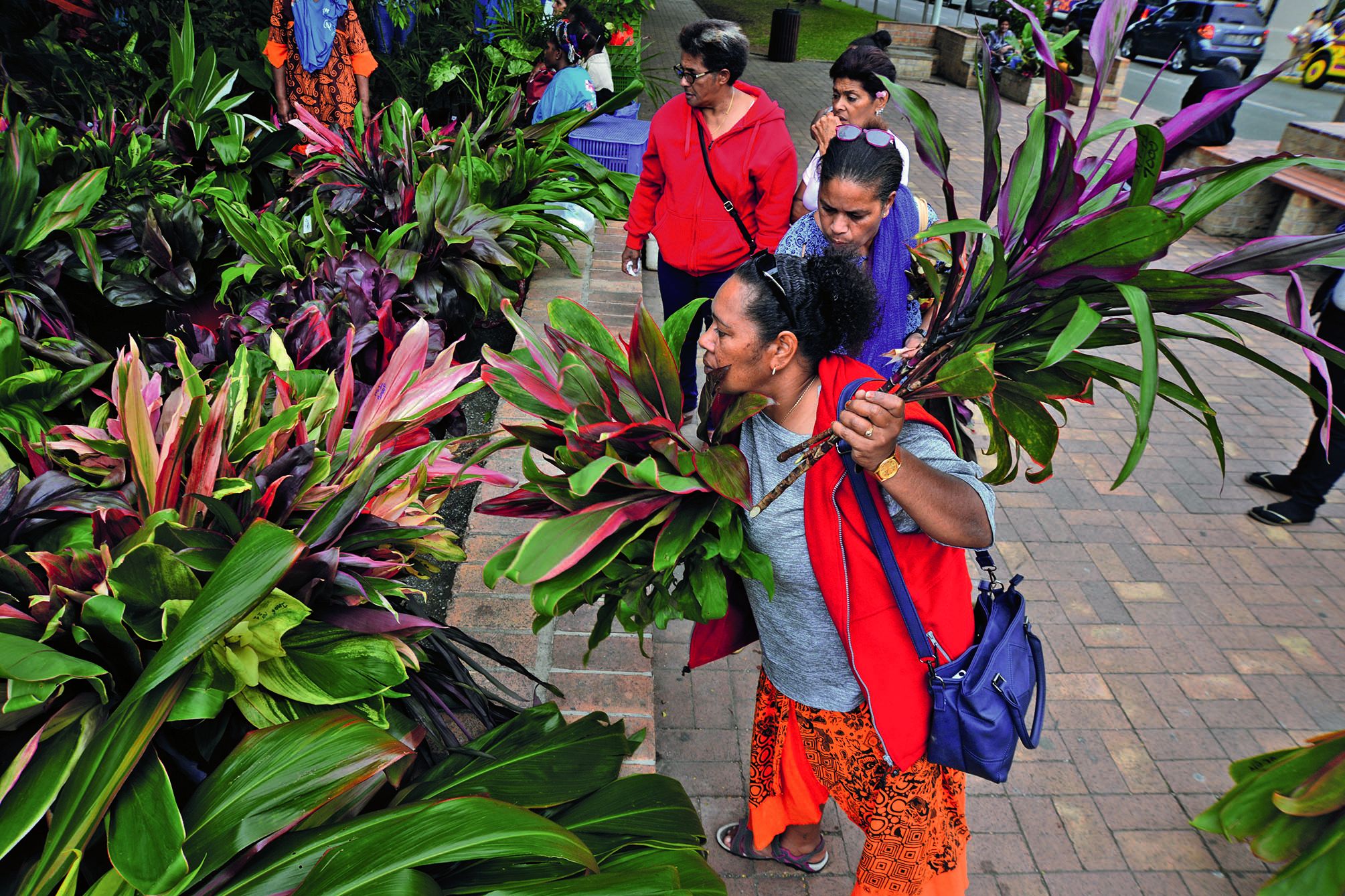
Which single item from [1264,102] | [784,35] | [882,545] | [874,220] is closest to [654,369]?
[882,545]

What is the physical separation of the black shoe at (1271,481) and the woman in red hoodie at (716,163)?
9.59 ft

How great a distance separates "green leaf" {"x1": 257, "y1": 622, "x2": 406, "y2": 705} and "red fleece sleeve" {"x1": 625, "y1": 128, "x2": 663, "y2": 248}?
109 inches

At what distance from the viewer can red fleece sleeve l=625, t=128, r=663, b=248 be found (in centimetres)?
391

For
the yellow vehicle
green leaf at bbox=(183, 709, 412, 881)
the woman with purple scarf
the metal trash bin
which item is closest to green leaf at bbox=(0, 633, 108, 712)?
green leaf at bbox=(183, 709, 412, 881)

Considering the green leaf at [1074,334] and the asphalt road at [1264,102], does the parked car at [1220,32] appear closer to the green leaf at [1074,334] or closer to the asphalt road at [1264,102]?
the asphalt road at [1264,102]

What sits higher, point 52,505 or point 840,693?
point 52,505

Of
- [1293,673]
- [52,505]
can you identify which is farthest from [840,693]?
[1293,673]

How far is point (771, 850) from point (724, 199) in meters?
2.56

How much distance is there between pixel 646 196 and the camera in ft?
13.2

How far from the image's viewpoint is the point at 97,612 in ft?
4.88

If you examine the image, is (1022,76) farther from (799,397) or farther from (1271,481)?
(799,397)

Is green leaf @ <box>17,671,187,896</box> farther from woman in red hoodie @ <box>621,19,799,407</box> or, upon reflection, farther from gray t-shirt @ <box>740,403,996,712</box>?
woman in red hoodie @ <box>621,19,799,407</box>

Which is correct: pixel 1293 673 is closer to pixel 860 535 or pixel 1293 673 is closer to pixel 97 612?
pixel 860 535

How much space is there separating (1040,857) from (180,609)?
249 centimetres
